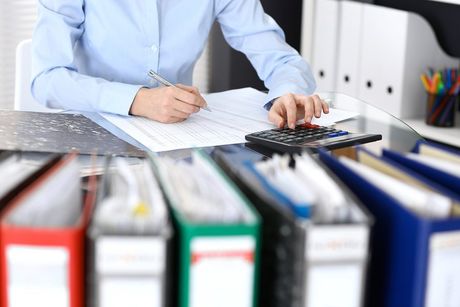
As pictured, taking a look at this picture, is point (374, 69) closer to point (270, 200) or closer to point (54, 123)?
point (54, 123)

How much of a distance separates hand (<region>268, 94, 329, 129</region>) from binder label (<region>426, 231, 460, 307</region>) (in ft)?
2.52

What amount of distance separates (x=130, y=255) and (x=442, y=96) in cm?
206

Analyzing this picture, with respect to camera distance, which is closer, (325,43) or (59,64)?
(59,64)

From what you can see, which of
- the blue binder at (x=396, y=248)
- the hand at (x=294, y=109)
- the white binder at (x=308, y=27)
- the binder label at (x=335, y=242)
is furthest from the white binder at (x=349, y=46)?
the binder label at (x=335, y=242)

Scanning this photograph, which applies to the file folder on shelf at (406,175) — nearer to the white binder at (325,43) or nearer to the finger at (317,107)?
the finger at (317,107)

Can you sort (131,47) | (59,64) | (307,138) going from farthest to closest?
(131,47) → (59,64) → (307,138)

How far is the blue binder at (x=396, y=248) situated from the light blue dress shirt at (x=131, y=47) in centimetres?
86

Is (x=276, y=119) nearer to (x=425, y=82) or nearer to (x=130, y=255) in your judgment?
(x=130, y=255)

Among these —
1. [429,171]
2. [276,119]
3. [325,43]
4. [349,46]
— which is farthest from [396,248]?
[325,43]

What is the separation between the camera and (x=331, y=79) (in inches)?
115

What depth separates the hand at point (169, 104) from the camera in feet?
4.88

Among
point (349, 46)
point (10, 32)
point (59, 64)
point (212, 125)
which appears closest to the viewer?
point (212, 125)

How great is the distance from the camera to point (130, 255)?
66 cm

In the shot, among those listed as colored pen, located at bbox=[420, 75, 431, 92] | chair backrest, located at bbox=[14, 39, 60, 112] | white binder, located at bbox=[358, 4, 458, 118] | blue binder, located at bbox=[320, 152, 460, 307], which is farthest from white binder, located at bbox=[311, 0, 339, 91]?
blue binder, located at bbox=[320, 152, 460, 307]
